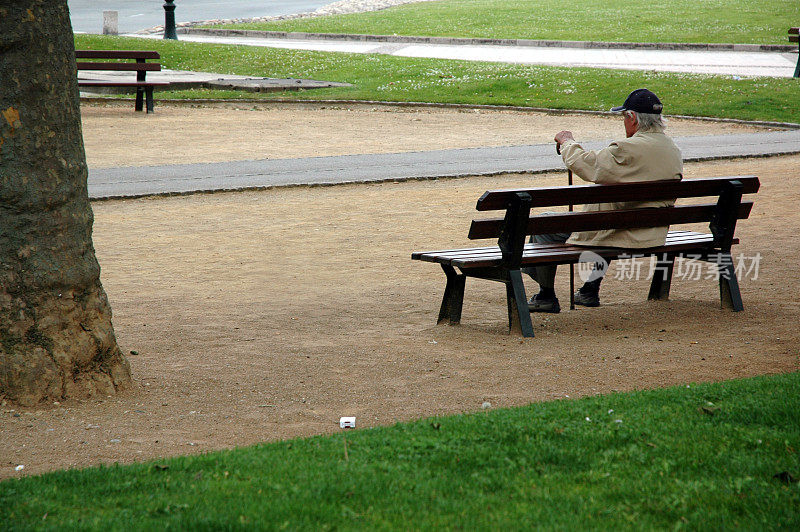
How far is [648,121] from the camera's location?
6133mm

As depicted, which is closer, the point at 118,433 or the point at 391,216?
the point at 118,433

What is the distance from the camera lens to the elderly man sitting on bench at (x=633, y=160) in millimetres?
6074

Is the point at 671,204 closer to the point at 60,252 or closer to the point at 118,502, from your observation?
the point at 60,252

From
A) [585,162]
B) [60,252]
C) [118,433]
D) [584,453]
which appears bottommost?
[118,433]

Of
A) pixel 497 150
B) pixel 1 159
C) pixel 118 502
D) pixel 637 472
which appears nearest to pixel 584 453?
pixel 637 472

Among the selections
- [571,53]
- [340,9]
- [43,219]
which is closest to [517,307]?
[43,219]

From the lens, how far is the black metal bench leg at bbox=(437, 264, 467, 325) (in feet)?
20.0

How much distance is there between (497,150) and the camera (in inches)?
537

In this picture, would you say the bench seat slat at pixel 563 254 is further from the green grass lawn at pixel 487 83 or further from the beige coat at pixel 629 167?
the green grass lawn at pixel 487 83

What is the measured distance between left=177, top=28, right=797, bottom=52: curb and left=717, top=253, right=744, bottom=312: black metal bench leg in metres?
26.7

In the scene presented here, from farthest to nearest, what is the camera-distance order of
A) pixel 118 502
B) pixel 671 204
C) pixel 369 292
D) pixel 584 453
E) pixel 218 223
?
pixel 218 223 → pixel 369 292 → pixel 671 204 → pixel 584 453 → pixel 118 502

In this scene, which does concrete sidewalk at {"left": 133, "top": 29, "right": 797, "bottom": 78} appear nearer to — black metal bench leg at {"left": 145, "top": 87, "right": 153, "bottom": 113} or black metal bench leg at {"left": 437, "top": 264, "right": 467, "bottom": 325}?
black metal bench leg at {"left": 145, "top": 87, "right": 153, "bottom": 113}

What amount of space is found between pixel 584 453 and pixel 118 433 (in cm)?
213

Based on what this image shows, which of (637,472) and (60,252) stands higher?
(60,252)
